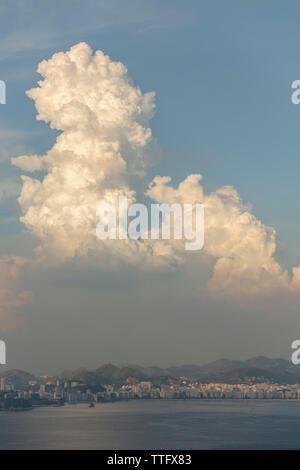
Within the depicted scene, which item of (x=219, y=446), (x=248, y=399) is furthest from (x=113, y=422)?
(x=248, y=399)

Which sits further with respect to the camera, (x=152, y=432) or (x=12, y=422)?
(x=12, y=422)
